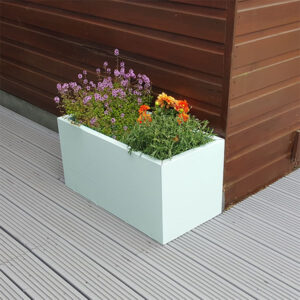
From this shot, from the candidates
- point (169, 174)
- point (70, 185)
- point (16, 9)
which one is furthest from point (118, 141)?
point (16, 9)

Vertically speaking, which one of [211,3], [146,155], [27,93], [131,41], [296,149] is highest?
[211,3]

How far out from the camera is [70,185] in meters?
3.08

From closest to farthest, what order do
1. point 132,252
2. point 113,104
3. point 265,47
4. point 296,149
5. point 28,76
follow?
1. point 132,252
2. point 265,47
3. point 113,104
4. point 296,149
5. point 28,76

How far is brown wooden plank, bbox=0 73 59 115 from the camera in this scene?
386 cm

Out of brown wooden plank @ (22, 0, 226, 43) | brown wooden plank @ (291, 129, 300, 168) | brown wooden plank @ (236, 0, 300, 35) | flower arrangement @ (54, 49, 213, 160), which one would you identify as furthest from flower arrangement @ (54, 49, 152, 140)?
brown wooden plank @ (291, 129, 300, 168)

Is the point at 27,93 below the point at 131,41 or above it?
below

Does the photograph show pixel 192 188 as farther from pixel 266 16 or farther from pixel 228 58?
pixel 266 16

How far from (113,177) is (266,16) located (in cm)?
122

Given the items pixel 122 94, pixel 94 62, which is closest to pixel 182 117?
pixel 122 94

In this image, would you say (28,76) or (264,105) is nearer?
(264,105)

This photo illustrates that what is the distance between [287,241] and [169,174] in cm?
78

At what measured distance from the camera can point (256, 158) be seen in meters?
2.94

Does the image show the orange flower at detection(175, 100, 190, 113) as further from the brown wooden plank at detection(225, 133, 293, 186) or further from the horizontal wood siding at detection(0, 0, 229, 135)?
the brown wooden plank at detection(225, 133, 293, 186)

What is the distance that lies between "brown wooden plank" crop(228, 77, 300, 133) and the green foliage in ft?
0.54
